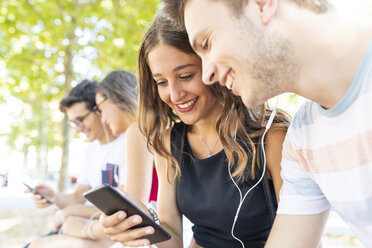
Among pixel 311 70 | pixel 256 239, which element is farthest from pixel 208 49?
pixel 256 239

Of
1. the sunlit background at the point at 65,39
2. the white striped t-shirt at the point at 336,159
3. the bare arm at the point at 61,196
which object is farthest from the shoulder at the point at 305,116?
the sunlit background at the point at 65,39

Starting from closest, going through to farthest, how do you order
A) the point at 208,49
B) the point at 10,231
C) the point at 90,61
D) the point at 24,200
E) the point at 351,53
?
the point at 351,53, the point at 208,49, the point at 10,231, the point at 90,61, the point at 24,200

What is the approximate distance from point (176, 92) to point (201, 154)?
419 millimetres

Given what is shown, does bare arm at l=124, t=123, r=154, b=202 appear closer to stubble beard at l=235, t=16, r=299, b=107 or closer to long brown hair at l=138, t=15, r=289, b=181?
long brown hair at l=138, t=15, r=289, b=181

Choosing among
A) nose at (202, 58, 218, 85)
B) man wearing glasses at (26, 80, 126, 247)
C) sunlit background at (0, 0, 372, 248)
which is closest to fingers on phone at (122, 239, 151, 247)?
nose at (202, 58, 218, 85)

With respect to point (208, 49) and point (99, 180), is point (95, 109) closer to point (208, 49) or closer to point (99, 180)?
point (99, 180)

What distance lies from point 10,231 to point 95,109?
4400 millimetres

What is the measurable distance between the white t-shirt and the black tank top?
1.37 m

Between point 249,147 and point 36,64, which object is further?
point 36,64

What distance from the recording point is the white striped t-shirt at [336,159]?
131 centimetres

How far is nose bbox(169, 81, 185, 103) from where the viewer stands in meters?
2.13

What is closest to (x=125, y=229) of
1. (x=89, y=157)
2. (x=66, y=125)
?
(x=89, y=157)

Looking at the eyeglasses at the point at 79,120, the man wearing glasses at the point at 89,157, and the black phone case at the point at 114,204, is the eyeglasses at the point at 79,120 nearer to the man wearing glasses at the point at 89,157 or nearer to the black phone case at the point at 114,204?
the man wearing glasses at the point at 89,157

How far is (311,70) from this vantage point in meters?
1.42
